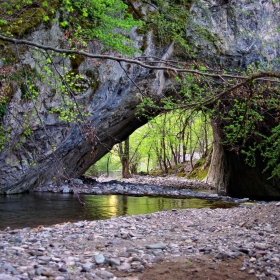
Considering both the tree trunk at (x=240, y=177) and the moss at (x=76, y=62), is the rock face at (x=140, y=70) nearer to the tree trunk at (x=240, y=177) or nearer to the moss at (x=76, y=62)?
the moss at (x=76, y=62)

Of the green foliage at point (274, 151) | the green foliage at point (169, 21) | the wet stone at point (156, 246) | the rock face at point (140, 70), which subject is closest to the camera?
the wet stone at point (156, 246)

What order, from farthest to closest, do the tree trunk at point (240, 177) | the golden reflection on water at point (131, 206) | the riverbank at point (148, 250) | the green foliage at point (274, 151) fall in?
the tree trunk at point (240, 177), the golden reflection on water at point (131, 206), the green foliage at point (274, 151), the riverbank at point (148, 250)

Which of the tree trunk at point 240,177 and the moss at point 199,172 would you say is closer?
the tree trunk at point 240,177

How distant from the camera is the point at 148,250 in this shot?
4.54 metres

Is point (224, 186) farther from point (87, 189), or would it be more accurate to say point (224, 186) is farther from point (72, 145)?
point (72, 145)

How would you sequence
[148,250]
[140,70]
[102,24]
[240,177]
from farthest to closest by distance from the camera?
[240,177], [140,70], [102,24], [148,250]

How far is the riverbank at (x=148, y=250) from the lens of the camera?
3545mm

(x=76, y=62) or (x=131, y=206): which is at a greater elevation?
(x=76, y=62)

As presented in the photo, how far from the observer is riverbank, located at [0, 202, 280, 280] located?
3.54 metres

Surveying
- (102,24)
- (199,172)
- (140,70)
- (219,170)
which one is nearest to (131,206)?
(140,70)

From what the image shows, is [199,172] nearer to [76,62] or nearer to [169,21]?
[169,21]

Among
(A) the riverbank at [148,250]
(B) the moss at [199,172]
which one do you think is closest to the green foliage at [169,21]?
(A) the riverbank at [148,250]

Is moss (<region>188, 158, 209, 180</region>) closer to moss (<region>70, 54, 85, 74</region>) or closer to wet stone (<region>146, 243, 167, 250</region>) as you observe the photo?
moss (<region>70, 54, 85, 74</region>)

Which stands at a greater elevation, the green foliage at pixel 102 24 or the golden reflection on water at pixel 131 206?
the green foliage at pixel 102 24
